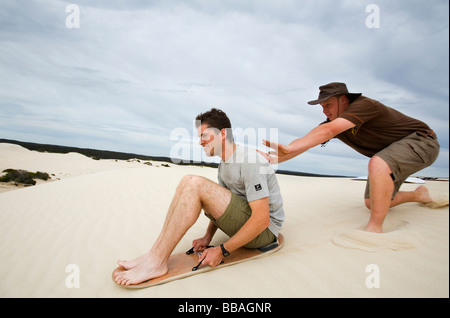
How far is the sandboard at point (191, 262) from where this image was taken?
205cm

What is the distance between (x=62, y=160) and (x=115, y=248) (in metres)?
23.4

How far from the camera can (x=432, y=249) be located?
191 centimetres

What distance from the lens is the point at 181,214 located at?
2.11 m

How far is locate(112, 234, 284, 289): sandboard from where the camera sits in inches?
80.7

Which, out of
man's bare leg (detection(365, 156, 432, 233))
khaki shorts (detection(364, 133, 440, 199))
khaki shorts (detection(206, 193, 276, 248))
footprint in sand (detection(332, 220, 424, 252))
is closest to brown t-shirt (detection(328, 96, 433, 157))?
khaki shorts (detection(364, 133, 440, 199))

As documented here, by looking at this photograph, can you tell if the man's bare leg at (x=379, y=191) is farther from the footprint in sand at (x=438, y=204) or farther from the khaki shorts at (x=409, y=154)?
the footprint in sand at (x=438, y=204)

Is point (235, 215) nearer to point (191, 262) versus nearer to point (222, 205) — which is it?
point (222, 205)

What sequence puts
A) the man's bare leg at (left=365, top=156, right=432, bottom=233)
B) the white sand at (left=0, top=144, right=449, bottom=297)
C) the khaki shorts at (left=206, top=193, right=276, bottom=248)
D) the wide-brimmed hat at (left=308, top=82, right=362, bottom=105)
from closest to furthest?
the white sand at (left=0, top=144, right=449, bottom=297) → the khaki shorts at (left=206, top=193, right=276, bottom=248) → the man's bare leg at (left=365, top=156, right=432, bottom=233) → the wide-brimmed hat at (left=308, top=82, right=362, bottom=105)

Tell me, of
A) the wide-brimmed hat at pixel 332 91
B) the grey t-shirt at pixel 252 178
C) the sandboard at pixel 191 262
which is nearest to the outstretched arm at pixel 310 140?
the grey t-shirt at pixel 252 178

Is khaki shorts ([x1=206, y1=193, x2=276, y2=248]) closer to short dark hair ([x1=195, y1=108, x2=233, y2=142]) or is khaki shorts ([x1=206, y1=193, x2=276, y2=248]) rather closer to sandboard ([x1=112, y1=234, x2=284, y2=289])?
sandboard ([x1=112, y1=234, x2=284, y2=289])

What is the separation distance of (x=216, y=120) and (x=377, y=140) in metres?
1.89

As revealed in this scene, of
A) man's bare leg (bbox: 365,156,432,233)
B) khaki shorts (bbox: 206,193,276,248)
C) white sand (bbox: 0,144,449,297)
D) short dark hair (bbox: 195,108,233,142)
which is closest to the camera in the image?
white sand (bbox: 0,144,449,297)
